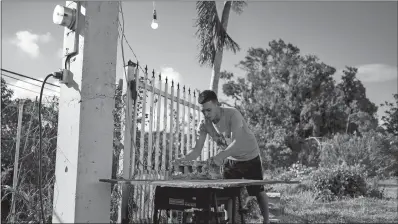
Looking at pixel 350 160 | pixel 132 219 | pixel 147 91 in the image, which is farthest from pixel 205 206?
pixel 350 160

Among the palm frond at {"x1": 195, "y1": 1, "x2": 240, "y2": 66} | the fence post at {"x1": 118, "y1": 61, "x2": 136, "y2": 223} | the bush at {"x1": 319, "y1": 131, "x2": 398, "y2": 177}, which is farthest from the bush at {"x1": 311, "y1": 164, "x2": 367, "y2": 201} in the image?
the fence post at {"x1": 118, "y1": 61, "x2": 136, "y2": 223}

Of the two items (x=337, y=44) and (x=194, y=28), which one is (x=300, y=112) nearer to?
(x=337, y=44)

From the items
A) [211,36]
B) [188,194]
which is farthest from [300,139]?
[188,194]

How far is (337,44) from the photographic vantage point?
761 inches

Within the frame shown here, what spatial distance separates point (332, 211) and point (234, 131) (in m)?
4.26

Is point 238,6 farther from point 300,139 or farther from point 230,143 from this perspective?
point 300,139

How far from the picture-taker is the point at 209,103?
11.2ft

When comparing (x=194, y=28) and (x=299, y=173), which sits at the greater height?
(x=194, y=28)

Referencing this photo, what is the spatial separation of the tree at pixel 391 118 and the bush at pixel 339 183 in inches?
1040

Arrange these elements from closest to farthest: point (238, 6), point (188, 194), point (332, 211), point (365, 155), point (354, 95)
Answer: point (188, 194)
point (332, 211)
point (238, 6)
point (365, 155)
point (354, 95)

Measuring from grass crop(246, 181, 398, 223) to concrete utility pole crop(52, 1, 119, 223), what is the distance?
12.8 ft

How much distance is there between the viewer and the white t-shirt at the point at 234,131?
136 inches

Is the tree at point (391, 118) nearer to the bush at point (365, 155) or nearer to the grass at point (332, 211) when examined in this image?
the bush at point (365, 155)

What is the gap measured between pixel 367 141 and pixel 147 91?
37.3 ft
